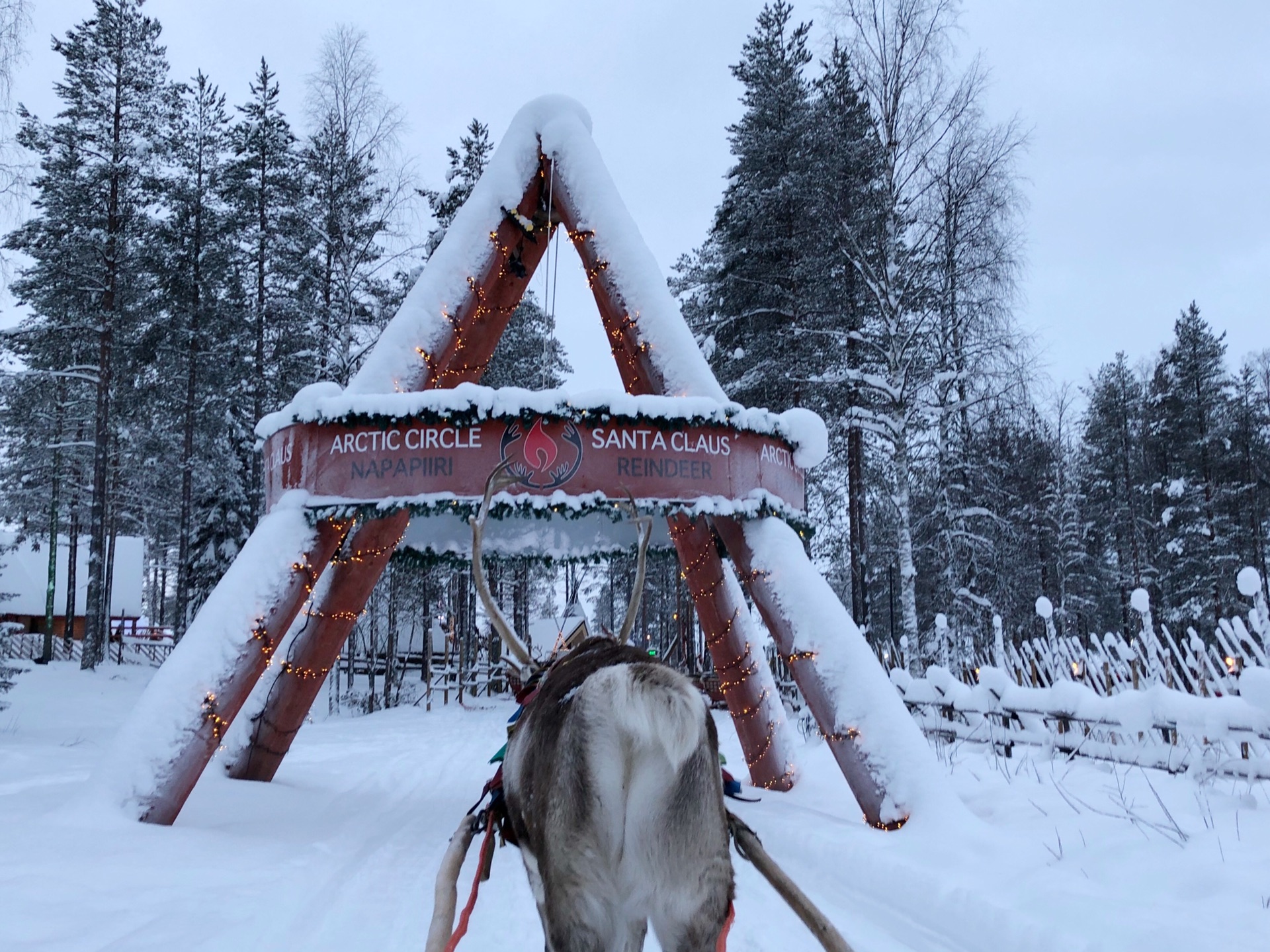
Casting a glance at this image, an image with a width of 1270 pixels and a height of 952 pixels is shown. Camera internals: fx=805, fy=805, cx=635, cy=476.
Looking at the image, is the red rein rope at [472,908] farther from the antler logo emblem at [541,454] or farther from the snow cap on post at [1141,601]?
the snow cap on post at [1141,601]

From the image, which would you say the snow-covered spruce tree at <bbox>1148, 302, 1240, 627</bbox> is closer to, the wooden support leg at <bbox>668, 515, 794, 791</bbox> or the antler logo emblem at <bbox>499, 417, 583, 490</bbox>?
the wooden support leg at <bbox>668, 515, 794, 791</bbox>

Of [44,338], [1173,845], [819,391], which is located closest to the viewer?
[1173,845]

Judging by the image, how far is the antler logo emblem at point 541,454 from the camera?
7.77 meters

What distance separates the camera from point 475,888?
256 centimetres

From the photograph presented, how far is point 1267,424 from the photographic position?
105ft

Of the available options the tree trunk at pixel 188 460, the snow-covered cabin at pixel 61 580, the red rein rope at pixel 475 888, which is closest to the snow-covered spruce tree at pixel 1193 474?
the red rein rope at pixel 475 888

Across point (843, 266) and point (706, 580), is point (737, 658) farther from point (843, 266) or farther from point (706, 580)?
point (843, 266)

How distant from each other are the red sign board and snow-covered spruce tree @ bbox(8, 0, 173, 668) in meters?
17.1

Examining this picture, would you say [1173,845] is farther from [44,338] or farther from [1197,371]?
[1197,371]

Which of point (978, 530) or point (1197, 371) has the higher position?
point (1197, 371)

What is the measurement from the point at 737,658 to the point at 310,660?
4.97 m

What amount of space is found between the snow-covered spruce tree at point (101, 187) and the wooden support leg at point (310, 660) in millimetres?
15302

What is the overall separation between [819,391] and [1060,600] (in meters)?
18.0

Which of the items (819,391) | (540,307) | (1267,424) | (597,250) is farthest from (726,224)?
(1267,424)
